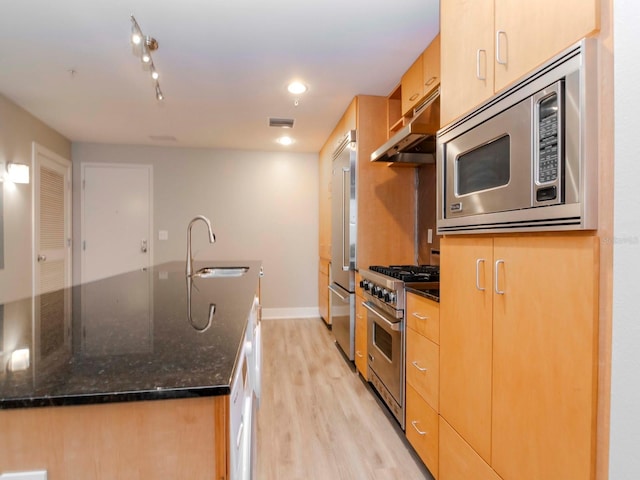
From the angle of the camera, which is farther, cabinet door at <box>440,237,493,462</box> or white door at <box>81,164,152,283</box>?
white door at <box>81,164,152,283</box>

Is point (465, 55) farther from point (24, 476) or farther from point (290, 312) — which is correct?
point (290, 312)

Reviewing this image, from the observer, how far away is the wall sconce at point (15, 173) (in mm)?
2957

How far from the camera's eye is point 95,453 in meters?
0.52

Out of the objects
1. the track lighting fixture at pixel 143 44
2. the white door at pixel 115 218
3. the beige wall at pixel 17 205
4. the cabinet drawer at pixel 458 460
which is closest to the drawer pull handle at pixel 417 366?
the cabinet drawer at pixel 458 460

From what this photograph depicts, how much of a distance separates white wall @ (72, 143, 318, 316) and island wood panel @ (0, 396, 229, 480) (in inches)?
167

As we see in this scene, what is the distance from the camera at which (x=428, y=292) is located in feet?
5.60

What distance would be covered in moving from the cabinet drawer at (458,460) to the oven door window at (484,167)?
965 millimetres

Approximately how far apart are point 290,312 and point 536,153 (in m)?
4.15

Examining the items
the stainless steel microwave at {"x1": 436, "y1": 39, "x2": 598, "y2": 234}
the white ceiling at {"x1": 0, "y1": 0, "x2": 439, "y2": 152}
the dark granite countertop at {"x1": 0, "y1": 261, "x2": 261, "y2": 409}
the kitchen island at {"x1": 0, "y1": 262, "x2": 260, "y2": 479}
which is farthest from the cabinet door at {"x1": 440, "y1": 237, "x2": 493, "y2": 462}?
the white ceiling at {"x1": 0, "y1": 0, "x2": 439, "y2": 152}

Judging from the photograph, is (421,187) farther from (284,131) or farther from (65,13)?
(65,13)

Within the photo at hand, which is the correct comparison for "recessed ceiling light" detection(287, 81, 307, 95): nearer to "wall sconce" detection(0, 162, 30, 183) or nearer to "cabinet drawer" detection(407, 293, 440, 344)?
"cabinet drawer" detection(407, 293, 440, 344)

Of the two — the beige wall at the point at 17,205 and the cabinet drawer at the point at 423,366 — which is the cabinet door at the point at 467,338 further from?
the beige wall at the point at 17,205

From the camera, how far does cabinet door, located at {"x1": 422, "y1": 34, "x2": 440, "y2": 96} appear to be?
202cm

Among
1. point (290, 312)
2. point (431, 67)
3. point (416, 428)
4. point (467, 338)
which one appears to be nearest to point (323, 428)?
point (416, 428)
